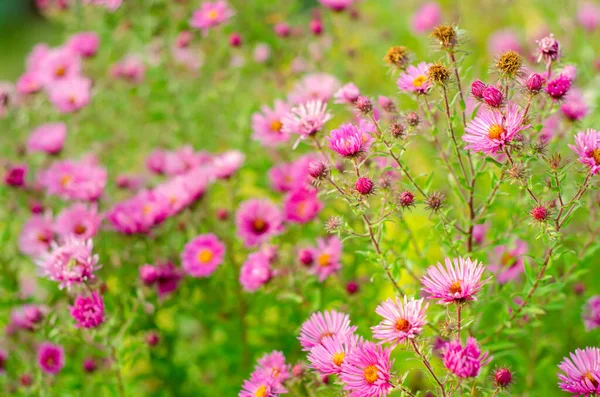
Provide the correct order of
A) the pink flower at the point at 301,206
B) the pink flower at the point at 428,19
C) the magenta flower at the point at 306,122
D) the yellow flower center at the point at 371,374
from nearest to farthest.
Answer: the yellow flower center at the point at 371,374 → the magenta flower at the point at 306,122 → the pink flower at the point at 301,206 → the pink flower at the point at 428,19

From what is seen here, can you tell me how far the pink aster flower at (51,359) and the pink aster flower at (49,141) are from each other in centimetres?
91

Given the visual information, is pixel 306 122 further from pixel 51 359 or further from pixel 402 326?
pixel 51 359

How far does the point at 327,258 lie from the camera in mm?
1848

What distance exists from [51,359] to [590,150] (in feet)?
5.31

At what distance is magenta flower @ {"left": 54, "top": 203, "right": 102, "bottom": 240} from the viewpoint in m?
2.02

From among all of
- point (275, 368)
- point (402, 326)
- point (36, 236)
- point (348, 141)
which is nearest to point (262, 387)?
point (275, 368)

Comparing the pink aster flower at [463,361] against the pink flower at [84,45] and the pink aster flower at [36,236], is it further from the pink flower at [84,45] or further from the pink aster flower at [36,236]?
the pink flower at [84,45]

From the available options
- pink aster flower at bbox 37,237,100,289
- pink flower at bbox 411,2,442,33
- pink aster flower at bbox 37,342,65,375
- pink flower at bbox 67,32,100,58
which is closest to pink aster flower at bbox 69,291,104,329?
pink aster flower at bbox 37,237,100,289

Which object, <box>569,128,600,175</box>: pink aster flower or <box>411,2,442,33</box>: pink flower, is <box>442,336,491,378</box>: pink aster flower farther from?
<box>411,2,442,33</box>: pink flower

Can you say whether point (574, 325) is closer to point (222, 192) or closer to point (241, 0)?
point (222, 192)

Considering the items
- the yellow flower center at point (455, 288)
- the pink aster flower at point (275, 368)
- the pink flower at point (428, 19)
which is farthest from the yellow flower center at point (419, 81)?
the pink flower at point (428, 19)

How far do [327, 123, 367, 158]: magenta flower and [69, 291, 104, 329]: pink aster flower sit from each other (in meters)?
0.75

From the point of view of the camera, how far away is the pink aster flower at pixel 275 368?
1395mm

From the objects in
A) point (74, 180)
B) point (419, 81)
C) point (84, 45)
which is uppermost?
point (84, 45)
